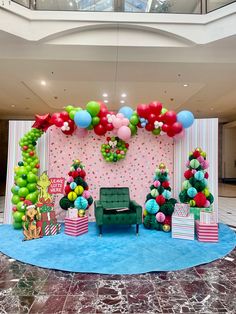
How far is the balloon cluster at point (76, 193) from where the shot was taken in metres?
4.43

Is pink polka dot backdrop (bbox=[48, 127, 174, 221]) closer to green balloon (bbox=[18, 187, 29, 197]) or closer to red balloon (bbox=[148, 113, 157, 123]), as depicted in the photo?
red balloon (bbox=[148, 113, 157, 123])

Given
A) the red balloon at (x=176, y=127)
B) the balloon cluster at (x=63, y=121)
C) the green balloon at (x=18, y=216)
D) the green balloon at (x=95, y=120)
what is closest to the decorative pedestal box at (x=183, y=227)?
the red balloon at (x=176, y=127)

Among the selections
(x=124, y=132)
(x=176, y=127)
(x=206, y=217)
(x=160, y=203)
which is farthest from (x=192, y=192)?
(x=124, y=132)

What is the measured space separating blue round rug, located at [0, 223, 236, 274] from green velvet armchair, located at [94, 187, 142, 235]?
300mm

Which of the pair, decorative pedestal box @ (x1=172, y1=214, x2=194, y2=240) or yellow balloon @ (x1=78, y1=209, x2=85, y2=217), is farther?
yellow balloon @ (x1=78, y1=209, x2=85, y2=217)

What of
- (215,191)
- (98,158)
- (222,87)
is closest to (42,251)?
(98,158)

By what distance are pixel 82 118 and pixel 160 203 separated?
7.58 feet

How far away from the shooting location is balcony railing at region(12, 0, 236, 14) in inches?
185

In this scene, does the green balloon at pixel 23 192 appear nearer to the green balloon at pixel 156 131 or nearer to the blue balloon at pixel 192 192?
the green balloon at pixel 156 131

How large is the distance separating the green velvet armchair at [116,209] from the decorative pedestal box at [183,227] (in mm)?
646

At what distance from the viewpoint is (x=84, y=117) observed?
14.4 feet

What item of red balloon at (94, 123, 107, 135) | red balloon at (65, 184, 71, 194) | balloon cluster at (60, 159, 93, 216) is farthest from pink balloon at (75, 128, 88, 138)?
red balloon at (65, 184, 71, 194)

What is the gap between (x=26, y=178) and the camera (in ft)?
14.9

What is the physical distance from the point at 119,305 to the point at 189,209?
2.50 meters
